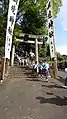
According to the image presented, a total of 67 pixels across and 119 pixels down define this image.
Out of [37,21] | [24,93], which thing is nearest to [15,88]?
[24,93]

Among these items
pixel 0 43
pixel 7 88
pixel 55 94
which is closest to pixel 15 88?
pixel 7 88

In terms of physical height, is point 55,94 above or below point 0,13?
below

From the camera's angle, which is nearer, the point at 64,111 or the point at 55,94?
the point at 64,111

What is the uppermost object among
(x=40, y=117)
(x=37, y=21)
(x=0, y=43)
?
(x=37, y=21)

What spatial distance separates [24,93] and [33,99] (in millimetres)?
1905

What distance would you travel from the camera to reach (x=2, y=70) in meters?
22.3

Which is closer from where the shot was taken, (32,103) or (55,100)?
(32,103)

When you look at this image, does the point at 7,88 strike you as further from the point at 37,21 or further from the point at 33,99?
the point at 37,21

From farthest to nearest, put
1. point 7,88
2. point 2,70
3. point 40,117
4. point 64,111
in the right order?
point 2,70 → point 7,88 → point 64,111 → point 40,117

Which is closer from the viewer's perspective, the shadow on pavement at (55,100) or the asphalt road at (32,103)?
the asphalt road at (32,103)

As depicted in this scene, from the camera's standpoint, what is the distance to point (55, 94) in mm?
15938

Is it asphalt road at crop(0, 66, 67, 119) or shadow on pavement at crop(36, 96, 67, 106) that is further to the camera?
shadow on pavement at crop(36, 96, 67, 106)

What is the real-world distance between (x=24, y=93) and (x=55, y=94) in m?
1.65

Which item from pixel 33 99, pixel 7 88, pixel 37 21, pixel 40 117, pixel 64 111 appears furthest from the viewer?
pixel 37 21
